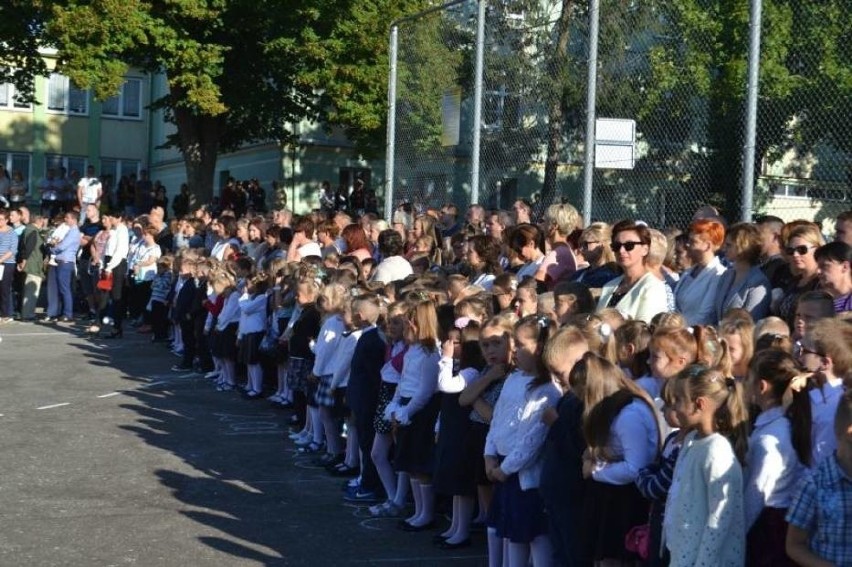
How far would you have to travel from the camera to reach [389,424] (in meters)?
10.7

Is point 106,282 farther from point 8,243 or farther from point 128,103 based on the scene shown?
point 128,103

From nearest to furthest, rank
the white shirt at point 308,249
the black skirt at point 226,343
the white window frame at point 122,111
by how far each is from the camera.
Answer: the black skirt at point 226,343 → the white shirt at point 308,249 → the white window frame at point 122,111

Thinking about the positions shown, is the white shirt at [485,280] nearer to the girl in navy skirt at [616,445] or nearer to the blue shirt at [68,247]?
the girl in navy skirt at [616,445]

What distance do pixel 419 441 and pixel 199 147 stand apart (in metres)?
26.8

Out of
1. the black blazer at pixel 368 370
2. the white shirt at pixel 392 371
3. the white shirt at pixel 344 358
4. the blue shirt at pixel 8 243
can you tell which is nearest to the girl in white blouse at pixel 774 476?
the white shirt at pixel 392 371

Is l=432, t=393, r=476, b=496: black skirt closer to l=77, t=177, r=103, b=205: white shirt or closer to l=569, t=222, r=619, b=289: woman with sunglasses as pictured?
l=569, t=222, r=619, b=289: woman with sunglasses

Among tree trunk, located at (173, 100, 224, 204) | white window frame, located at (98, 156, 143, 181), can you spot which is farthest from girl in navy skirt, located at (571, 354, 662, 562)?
white window frame, located at (98, 156, 143, 181)

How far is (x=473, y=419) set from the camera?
30.7 feet

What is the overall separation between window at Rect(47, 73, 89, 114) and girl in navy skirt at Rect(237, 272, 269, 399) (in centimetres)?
4759

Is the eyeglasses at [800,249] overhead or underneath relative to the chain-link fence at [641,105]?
underneath

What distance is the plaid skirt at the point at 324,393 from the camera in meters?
12.6

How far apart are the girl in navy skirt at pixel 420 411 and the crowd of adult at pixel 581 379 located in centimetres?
2

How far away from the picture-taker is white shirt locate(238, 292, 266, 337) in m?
17.1

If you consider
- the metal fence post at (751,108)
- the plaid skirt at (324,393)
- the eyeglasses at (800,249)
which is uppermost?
the metal fence post at (751,108)
